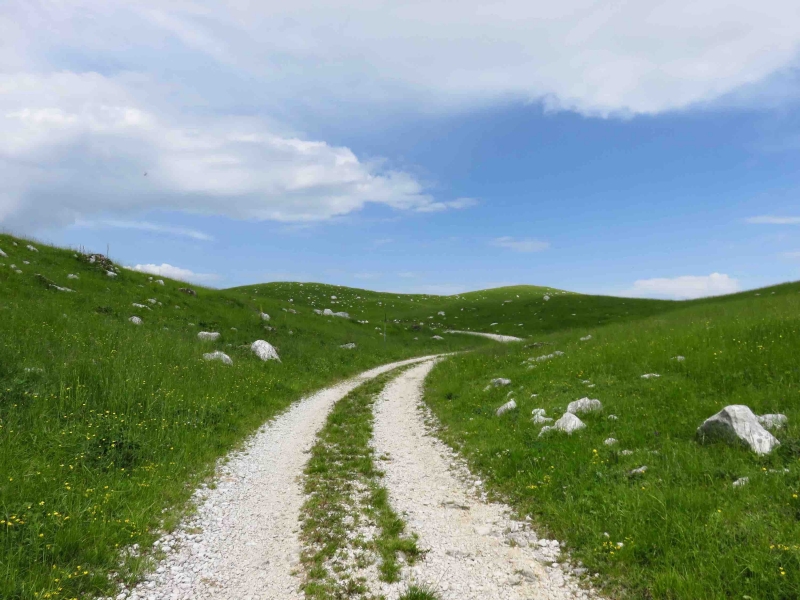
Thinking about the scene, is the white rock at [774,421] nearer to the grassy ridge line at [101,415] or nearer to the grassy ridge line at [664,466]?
the grassy ridge line at [664,466]

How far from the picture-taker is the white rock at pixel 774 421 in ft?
30.3

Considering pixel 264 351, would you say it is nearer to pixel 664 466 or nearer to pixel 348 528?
pixel 348 528

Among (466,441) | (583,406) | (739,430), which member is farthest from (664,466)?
(466,441)

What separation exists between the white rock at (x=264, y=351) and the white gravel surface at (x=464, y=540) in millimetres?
14453

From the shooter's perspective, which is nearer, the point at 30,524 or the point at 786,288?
the point at 30,524

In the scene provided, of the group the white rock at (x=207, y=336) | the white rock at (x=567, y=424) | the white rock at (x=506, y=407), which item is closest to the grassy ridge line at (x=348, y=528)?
the white rock at (x=506, y=407)

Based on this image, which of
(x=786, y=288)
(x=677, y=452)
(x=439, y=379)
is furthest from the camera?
(x=786, y=288)

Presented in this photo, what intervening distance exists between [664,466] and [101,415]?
47.3ft

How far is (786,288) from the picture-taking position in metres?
43.9

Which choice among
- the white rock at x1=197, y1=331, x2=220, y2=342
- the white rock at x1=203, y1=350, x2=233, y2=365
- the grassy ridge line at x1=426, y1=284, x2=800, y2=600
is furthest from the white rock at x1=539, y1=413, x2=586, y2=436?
the white rock at x1=197, y1=331, x2=220, y2=342

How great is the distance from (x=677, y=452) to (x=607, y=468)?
1580 millimetres

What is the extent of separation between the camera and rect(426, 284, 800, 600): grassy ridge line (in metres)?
6.10

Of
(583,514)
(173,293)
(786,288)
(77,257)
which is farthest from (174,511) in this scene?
(786,288)

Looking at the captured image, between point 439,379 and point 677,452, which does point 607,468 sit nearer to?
point 677,452
